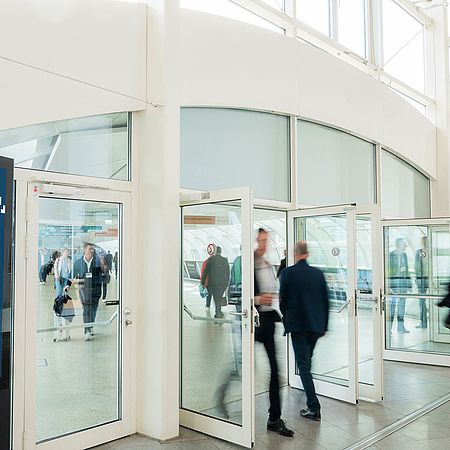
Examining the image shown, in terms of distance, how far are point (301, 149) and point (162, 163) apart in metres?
2.51

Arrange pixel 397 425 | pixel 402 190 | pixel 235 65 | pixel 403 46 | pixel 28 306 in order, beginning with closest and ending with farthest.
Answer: pixel 28 306, pixel 397 425, pixel 235 65, pixel 402 190, pixel 403 46

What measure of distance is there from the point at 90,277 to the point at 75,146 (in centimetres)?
104

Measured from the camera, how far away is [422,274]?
7.44 metres

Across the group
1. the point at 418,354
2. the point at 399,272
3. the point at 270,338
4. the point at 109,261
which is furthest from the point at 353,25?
the point at 109,261

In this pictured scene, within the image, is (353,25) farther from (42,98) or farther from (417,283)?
(42,98)

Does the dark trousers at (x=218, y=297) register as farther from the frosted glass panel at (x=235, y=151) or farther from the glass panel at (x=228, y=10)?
the glass panel at (x=228, y=10)

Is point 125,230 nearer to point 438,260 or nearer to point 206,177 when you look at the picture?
point 206,177

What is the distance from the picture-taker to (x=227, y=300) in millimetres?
4312

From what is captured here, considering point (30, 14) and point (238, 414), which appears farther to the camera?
point (238, 414)

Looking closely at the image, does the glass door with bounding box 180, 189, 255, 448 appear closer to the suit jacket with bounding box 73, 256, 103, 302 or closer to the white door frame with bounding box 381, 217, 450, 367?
the suit jacket with bounding box 73, 256, 103, 302

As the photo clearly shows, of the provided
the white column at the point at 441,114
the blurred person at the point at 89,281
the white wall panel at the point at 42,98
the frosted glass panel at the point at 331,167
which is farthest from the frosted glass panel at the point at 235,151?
the white column at the point at 441,114

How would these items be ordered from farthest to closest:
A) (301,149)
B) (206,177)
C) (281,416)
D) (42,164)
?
(301,149)
(206,177)
(281,416)
(42,164)

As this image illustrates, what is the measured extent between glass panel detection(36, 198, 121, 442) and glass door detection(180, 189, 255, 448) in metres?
0.62

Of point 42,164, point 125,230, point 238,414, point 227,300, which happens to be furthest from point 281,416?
point 42,164
